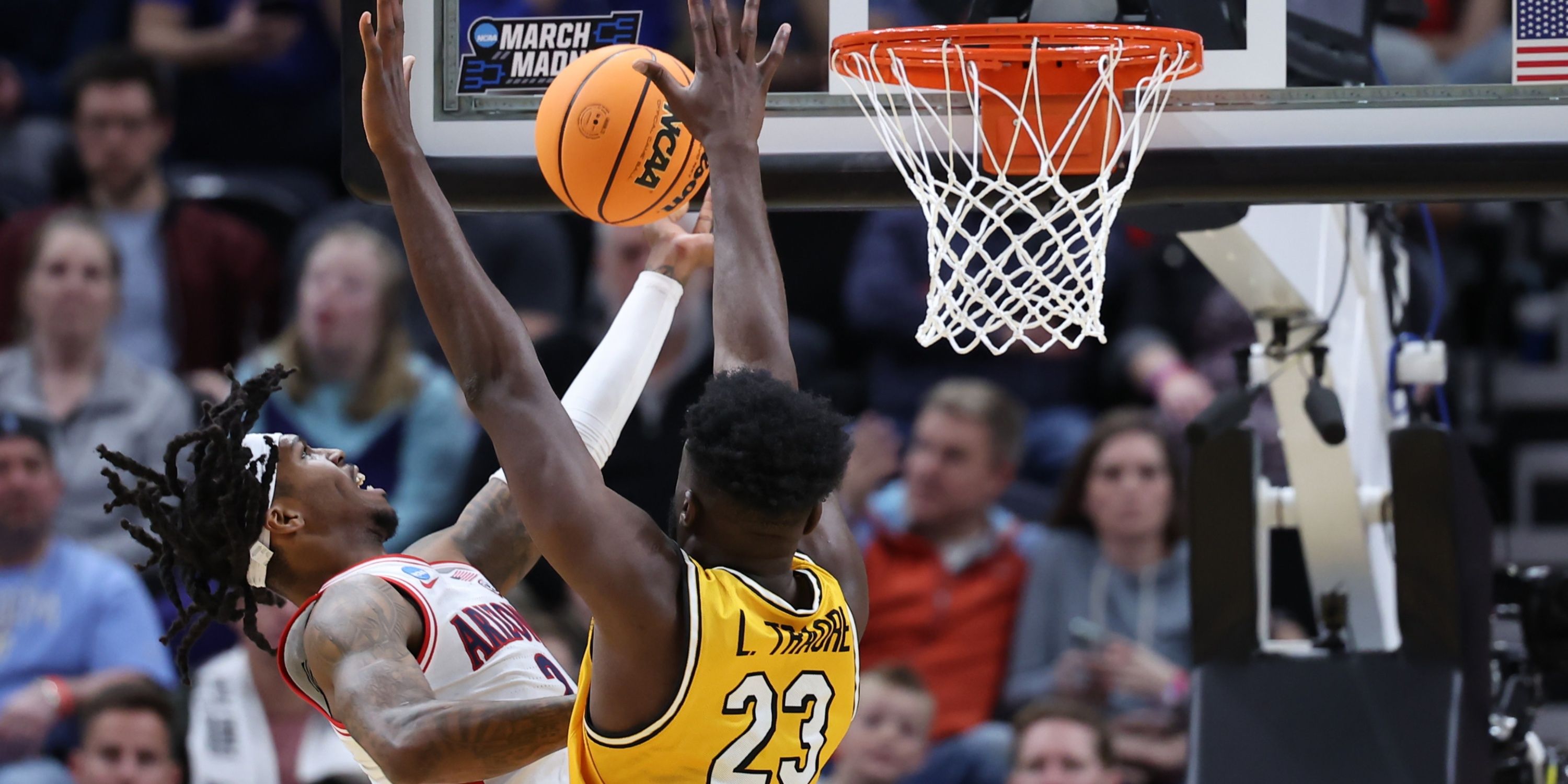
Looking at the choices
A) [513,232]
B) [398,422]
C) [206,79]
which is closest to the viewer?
[398,422]

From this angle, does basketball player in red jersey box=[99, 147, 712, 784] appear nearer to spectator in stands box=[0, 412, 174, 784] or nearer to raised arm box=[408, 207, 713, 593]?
raised arm box=[408, 207, 713, 593]

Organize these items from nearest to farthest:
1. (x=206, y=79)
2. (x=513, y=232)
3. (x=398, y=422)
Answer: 1. (x=398, y=422)
2. (x=513, y=232)
3. (x=206, y=79)

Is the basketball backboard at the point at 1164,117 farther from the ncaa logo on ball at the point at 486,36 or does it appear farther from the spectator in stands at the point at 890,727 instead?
the spectator in stands at the point at 890,727

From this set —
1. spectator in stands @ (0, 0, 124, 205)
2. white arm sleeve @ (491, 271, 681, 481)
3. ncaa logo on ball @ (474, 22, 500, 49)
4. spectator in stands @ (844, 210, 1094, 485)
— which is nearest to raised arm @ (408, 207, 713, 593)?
white arm sleeve @ (491, 271, 681, 481)

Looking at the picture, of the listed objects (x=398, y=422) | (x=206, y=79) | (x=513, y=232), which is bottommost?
(x=398, y=422)

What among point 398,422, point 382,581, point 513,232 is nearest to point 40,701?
point 398,422

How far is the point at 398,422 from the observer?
263 inches

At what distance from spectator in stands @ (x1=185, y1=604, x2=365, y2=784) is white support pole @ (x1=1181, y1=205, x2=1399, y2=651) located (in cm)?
290

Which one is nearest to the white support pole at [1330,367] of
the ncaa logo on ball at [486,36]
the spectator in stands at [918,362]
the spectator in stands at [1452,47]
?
the spectator in stands at [1452,47]

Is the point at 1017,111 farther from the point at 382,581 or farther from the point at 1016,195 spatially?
the point at 382,581

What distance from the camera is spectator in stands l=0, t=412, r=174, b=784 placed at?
625 cm

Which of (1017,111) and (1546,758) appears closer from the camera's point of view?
(1017,111)

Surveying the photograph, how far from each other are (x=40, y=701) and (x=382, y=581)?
122 inches

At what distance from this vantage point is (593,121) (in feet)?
11.2
